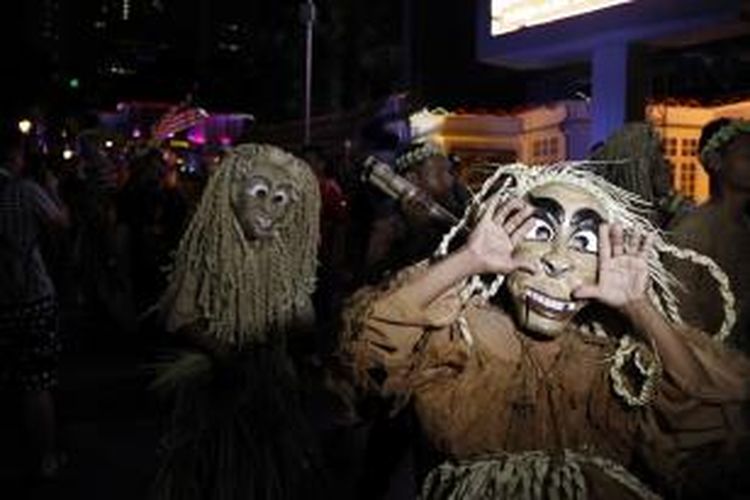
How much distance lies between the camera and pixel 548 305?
258cm

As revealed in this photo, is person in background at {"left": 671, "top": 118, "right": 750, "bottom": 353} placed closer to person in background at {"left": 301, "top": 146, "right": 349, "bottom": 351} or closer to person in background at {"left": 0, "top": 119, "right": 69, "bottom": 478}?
person in background at {"left": 0, "top": 119, "right": 69, "bottom": 478}

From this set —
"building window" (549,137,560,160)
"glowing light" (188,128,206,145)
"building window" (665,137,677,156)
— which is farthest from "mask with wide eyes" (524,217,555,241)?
"glowing light" (188,128,206,145)

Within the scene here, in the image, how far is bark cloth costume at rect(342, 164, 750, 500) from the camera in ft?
8.16

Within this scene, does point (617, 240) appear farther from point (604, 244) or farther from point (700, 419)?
point (700, 419)

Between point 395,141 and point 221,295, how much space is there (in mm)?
5321

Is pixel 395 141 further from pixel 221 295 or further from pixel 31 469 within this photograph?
pixel 221 295

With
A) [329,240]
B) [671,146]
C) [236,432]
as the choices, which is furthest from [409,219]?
[329,240]

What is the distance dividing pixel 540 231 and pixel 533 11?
9.32 m

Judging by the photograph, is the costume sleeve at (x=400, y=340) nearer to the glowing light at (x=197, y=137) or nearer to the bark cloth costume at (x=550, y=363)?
the bark cloth costume at (x=550, y=363)

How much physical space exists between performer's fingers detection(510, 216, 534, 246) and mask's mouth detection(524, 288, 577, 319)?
4.4 inches

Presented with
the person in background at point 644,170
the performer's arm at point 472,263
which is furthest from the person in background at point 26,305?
the performer's arm at point 472,263

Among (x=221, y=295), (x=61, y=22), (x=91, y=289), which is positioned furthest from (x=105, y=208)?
(x=61, y=22)

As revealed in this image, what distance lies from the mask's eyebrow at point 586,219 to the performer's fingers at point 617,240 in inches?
1.9

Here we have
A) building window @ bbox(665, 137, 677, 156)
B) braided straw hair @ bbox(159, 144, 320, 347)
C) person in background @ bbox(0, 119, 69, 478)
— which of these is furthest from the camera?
building window @ bbox(665, 137, 677, 156)
